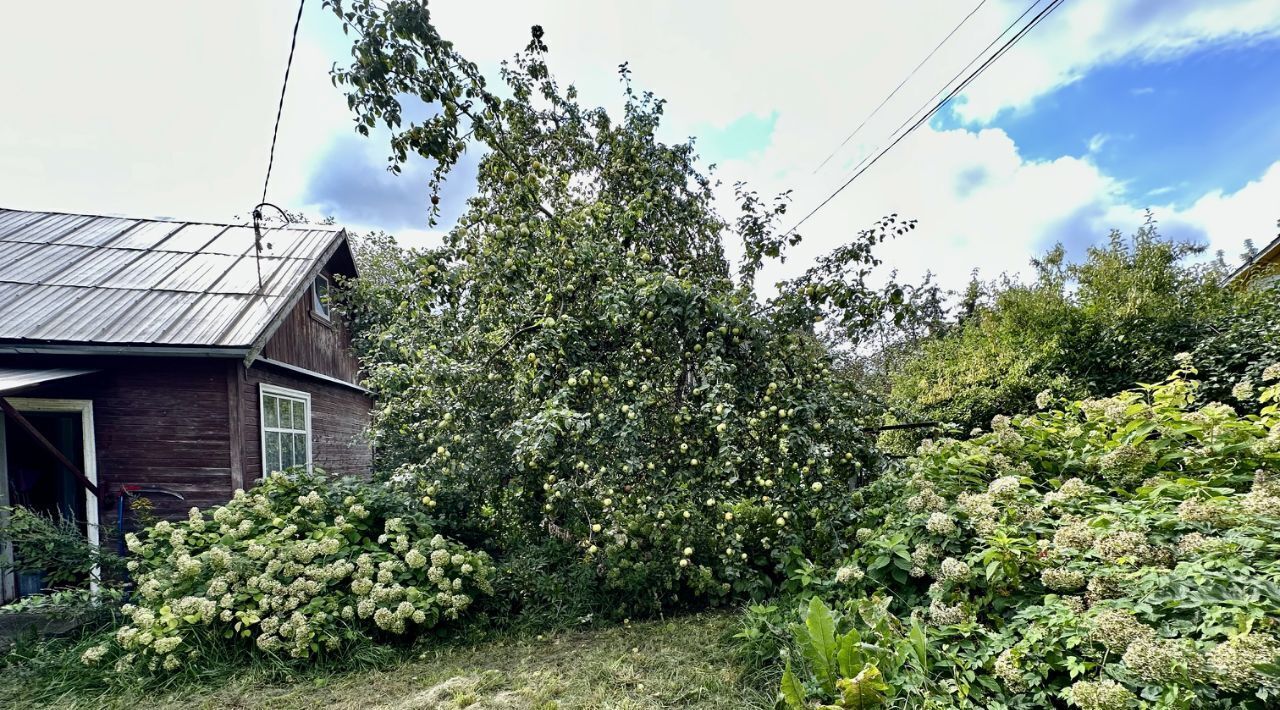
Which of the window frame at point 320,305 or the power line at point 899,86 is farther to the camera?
the window frame at point 320,305

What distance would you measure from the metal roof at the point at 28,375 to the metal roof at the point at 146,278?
27 cm

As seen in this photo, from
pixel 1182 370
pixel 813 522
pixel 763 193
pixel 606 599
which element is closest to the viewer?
pixel 1182 370

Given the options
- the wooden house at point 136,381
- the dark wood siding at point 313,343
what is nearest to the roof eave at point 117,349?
the wooden house at point 136,381

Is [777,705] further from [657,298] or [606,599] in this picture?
[657,298]

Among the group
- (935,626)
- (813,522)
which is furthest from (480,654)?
(935,626)

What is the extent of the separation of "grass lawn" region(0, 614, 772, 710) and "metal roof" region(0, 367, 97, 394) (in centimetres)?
192

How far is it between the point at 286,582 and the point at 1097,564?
4168 millimetres

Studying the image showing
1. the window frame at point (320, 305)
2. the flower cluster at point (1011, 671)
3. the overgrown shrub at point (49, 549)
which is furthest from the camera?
the window frame at point (320, 305)

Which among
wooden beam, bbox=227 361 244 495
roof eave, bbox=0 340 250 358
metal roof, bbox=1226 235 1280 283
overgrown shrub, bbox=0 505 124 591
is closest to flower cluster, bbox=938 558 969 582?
overgrown shrub, bbox=0 505 124 591

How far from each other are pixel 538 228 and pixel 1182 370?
4.15m

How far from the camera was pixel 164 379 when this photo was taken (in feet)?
15.4

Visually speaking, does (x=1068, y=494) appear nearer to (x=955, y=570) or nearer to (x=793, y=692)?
(x=955, y=570)

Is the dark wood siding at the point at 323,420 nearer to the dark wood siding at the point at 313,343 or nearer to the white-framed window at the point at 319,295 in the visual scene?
the dark wood siding at the point at 313,343

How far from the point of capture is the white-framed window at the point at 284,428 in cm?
538
